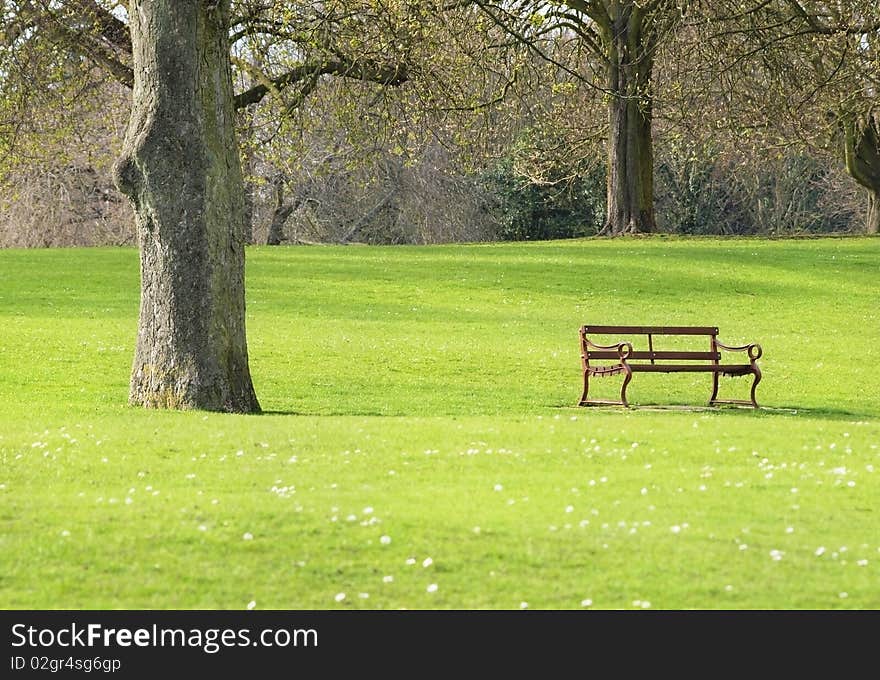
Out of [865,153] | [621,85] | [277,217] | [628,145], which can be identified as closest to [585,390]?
[621,85]

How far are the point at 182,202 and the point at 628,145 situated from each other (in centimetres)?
2518

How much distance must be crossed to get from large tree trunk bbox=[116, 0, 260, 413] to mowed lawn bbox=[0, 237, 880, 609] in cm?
84

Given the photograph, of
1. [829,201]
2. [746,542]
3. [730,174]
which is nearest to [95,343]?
[746,542]

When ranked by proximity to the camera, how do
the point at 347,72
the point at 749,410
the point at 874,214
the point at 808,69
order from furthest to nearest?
1. the point at 874,214
2. the point at 808,69
3. the point at 347,72
4. the point at 749,410

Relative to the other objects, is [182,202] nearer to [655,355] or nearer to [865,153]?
[655,355]

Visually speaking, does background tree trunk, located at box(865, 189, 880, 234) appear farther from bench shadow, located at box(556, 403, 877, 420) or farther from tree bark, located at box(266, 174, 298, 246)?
bench shadow, located at box(556, 403, 877, 420)

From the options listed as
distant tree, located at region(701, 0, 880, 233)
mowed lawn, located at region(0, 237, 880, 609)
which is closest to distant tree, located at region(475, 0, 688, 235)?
distant tree, located at region(701, 0, 880, 233)

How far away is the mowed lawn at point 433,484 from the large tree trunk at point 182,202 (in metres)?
0.84

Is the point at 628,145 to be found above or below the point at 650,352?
above

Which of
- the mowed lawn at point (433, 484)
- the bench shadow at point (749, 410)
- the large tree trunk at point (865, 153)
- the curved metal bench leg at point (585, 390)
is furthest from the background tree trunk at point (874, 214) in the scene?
the curved metal bench leg at point (585, 390)

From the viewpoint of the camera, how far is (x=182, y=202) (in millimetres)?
15195

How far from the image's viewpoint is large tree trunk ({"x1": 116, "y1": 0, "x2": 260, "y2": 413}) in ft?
49.5

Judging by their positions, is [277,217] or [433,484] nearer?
[433,484]

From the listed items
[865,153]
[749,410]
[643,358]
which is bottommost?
[749,410]
